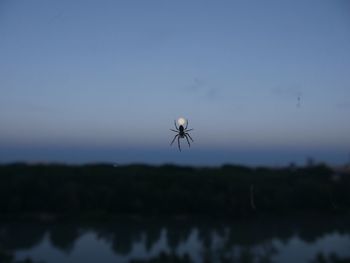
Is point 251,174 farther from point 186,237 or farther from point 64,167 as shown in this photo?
point 64,167

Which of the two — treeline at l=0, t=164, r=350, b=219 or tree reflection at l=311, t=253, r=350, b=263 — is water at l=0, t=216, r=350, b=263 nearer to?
tree reflection at l=311, t=253, r=350, b=263

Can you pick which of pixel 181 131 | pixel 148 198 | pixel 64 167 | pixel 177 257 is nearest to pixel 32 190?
pixel 64 167

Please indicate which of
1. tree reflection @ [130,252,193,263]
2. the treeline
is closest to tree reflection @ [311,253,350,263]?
tree reflection @ [130,252,193,263]

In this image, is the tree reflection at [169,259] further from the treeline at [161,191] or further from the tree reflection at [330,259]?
the treeline at [161,191]

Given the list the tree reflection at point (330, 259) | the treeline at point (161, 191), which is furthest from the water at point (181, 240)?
the treeline at point (161, 191)

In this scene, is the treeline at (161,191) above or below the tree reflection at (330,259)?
above

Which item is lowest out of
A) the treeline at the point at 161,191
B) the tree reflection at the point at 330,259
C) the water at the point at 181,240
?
the tree reflection at the point at 330,259

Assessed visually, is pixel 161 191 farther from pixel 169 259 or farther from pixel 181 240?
pixel 169 259
